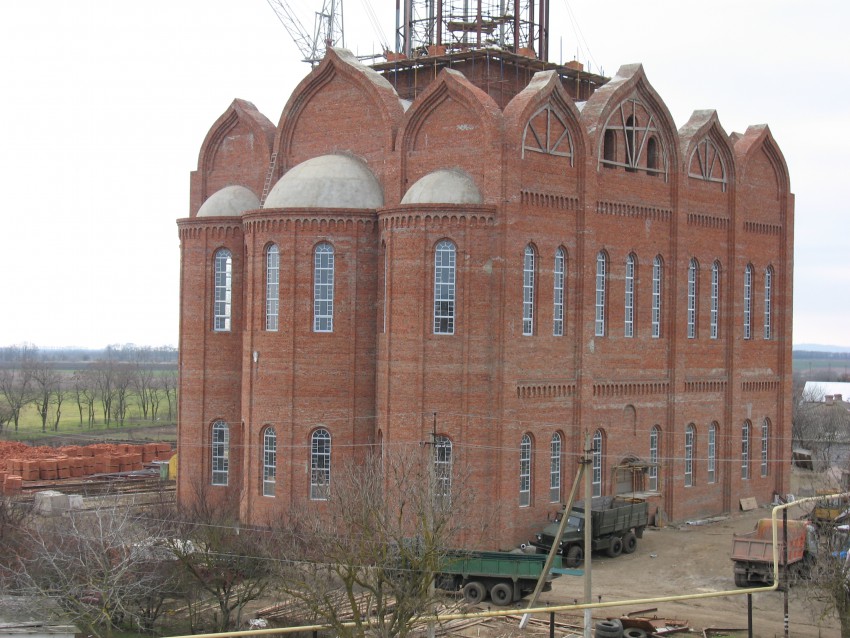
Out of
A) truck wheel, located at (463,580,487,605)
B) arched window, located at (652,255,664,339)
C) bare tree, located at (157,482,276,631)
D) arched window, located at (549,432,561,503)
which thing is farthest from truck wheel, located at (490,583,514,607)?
arched window, located at (652,255,664,339)

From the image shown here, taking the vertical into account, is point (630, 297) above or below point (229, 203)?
below

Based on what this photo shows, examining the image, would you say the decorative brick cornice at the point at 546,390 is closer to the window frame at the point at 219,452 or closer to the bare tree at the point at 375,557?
the bare tree at the point at 375,557

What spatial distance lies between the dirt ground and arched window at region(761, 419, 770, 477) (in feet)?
19.4

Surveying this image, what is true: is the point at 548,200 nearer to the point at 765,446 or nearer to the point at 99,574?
the point at 765,446

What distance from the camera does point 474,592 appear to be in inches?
1068

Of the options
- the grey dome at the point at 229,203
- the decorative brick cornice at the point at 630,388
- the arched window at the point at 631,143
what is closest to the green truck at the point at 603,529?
the decorative brick cornice at the point at 630,388

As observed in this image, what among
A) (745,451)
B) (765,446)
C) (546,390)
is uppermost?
(546,390)

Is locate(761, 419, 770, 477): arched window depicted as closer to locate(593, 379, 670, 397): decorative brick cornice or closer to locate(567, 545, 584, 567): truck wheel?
locate(593, 379, 670, 397): decorative brick cornice

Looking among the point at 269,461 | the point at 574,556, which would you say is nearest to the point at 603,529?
the point at 574,556

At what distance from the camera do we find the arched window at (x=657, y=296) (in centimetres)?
3788

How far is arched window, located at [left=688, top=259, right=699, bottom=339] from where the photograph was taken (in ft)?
129

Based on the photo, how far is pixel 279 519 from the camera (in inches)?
1171

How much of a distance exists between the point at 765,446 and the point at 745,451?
1.63m

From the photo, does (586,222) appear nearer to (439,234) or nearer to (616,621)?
(439,234)
